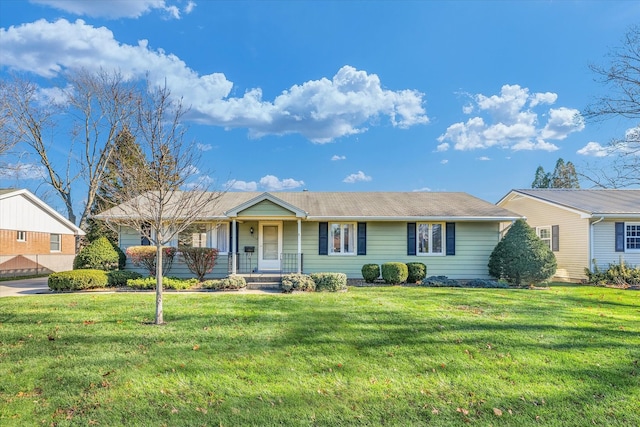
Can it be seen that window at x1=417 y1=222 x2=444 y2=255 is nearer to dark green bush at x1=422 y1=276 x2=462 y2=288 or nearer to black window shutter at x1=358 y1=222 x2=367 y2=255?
dark green bush at x1=422 y1=276 x2=462 y2=288

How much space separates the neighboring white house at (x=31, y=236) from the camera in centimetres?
1923

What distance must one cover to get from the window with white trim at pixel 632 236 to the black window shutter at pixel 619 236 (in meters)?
0.18

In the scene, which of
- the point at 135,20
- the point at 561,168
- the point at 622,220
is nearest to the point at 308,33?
the point at 135,20

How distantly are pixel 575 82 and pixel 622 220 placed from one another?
6718 millimetres

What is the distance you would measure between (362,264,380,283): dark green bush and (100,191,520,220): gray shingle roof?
209 centimetres

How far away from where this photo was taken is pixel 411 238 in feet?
49.1

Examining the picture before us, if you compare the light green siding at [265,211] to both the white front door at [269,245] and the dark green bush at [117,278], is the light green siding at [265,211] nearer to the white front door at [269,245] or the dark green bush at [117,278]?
the white front door at [269,245]

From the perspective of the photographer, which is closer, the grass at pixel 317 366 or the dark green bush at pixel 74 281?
the grass at pixel 317 366

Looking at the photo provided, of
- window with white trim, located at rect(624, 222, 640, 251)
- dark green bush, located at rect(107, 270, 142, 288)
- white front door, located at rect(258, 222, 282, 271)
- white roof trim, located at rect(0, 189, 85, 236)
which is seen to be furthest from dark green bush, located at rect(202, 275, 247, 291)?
window with white trim, located at rect(624, 222, 640, 251)

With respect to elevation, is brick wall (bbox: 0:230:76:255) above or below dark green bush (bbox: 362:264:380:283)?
above

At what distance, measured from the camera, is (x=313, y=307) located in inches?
328

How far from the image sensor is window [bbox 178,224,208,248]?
1484 centimetres

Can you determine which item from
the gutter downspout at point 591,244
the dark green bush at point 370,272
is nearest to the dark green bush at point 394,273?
the dark green bush at point 370,272

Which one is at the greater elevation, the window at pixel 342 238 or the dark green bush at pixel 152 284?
the window at pixel 342 238
